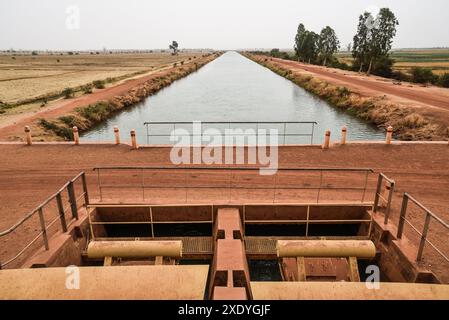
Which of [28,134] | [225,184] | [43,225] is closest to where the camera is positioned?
[43,225]

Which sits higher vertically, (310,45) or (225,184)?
(310,45)

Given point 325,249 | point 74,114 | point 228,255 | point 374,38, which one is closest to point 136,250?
point 228,255

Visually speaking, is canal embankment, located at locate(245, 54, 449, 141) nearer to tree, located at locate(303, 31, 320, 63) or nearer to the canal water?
the canal water

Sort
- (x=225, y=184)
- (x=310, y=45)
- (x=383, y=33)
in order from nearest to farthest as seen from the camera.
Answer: (x=225, y=184) < (x=383, y=33) < (x=310, y=45)

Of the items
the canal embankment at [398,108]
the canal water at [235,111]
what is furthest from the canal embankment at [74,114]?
the canal embankment at [398,108]

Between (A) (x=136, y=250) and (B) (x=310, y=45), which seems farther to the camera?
(B) (x=310, y=45)

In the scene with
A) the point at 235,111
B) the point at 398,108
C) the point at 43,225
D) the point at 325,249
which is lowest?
the point at 235,111

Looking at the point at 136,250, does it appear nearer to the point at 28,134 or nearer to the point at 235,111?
the point at 28,134

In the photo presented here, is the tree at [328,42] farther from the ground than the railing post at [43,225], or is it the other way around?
the tree at [328,42]

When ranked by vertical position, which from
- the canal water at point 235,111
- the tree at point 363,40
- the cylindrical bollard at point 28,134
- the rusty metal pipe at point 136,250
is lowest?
the canal water at point 235,111

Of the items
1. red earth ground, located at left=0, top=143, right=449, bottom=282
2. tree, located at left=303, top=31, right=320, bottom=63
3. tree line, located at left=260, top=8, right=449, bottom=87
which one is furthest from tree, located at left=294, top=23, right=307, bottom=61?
red earth ground, located at left=0, top=143, right=449, bottom=282

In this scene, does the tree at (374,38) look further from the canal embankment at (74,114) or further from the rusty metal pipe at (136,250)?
the rusty metal pipe at (136,250)

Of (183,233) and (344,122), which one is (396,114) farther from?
(183,233)

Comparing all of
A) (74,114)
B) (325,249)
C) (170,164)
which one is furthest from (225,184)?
(74,114)
